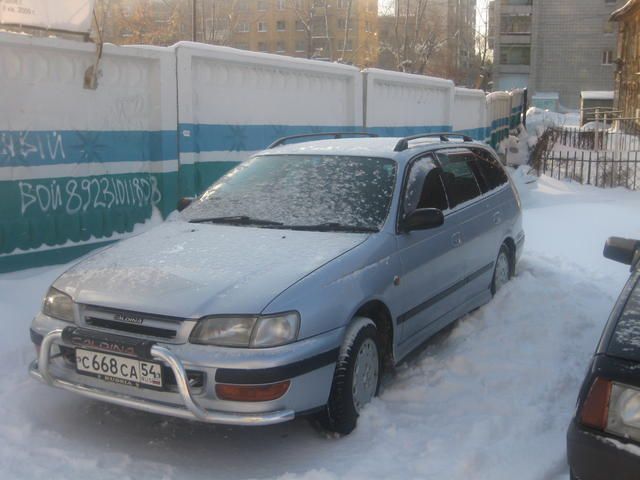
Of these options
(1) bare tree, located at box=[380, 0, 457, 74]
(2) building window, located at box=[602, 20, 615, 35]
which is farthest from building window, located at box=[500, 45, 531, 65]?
(1) bare tree, located at box=[380, 0, 457, 74]

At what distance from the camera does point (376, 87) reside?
11656mm

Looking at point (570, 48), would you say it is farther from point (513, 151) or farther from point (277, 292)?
point (277, 292)

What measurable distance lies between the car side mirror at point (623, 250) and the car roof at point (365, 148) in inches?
59.1

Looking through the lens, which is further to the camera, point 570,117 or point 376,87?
point 570,117

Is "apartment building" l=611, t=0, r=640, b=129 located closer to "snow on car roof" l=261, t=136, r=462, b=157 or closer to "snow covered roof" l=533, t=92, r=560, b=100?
"snow covered roof" l=533, t=92, r=560, b=100

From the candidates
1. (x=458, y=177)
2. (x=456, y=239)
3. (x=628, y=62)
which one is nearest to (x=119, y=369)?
(x=456, y=239)

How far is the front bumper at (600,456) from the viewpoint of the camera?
8.20ft

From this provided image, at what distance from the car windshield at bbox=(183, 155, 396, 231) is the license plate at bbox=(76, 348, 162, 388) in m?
1.39

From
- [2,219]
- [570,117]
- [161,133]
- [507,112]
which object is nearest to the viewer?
[2,219]

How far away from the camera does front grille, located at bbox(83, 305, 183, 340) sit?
3.46 metres

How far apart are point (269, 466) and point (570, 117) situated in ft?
155

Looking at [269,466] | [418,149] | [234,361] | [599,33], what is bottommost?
[269,466]

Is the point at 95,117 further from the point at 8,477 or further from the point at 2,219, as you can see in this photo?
the point at 8,477

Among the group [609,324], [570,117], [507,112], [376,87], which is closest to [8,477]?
[609,324]
